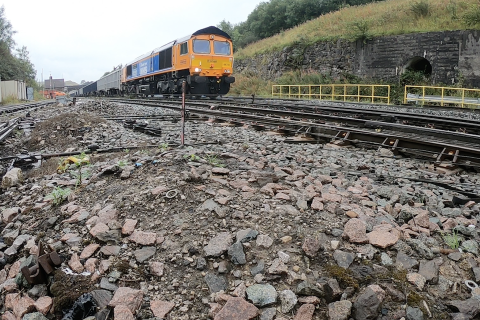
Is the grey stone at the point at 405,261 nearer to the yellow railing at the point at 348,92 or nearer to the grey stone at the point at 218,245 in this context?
the grey stone at the point at 218,245

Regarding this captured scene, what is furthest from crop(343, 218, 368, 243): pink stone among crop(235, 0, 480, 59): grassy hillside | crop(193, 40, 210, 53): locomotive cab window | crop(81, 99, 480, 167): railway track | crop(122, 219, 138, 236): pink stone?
crop(235, 0, 480, 59): grassy hillside

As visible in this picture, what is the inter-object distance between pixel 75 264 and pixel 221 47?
61.4 feet

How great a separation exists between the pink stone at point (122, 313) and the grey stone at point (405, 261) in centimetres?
170

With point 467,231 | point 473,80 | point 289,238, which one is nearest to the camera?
point 289,238

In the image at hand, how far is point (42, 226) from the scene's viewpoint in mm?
2984

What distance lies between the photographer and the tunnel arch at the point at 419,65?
2291cm

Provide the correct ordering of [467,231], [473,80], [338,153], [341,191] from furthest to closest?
[473,80]
[338,153]
[341,191]
[467,231]

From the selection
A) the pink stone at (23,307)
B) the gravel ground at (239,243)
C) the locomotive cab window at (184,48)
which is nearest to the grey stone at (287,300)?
the gravel ground at (239,243)

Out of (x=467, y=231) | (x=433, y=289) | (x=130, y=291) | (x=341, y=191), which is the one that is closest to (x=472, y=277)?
(x=433, y=289)

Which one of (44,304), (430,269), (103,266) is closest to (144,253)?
(103,266)

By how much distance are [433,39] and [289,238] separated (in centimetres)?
2366

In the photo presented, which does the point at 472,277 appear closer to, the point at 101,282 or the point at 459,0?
the point at 101,282

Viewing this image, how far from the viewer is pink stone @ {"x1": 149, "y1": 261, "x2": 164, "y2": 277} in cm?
222

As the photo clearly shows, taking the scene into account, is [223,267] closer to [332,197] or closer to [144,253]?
[144,253]
